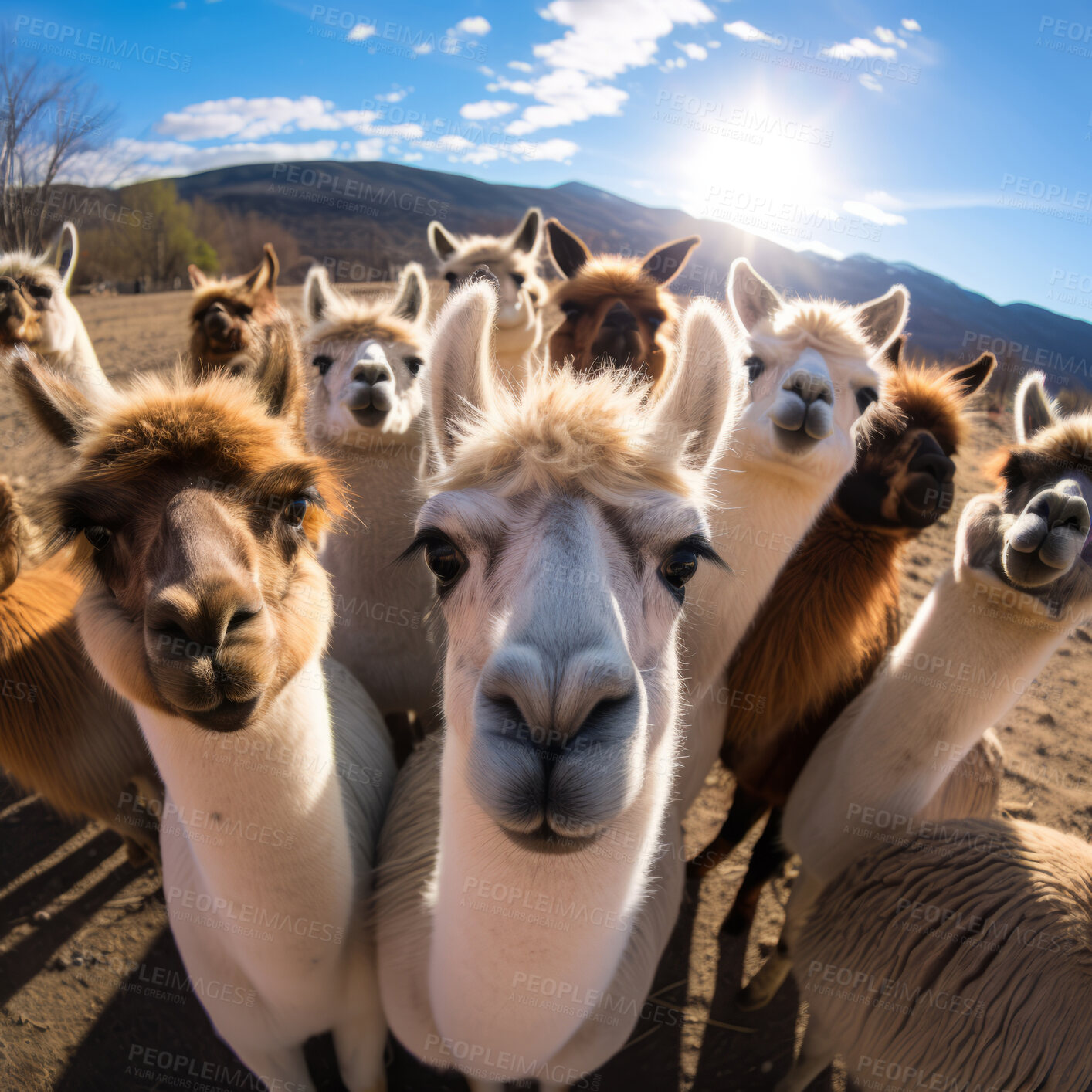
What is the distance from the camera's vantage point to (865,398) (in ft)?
8.89

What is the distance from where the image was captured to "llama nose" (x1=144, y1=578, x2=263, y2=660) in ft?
4.44

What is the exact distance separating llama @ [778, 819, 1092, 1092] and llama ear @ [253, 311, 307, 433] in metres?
3.03

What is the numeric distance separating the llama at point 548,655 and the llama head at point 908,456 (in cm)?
154

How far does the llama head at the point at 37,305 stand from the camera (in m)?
4.21

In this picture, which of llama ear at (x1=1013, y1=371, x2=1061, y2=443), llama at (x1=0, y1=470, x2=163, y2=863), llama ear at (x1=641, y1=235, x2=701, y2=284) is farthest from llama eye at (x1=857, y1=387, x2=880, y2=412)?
llama at (x1=0, y1=470, x2=163, y2=863)

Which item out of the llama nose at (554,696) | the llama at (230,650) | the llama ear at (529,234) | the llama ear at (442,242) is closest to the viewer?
the llama nose at (554,696)

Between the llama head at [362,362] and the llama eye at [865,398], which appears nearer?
the llama eye at [865,398]

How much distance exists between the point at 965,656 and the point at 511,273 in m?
4.22

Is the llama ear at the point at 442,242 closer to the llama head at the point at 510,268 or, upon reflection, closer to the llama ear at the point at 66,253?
the llama head at the point at 510,268

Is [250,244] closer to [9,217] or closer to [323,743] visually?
[9,217]

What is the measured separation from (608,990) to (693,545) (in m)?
1.72

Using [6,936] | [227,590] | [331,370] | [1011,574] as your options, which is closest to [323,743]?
[227,590]

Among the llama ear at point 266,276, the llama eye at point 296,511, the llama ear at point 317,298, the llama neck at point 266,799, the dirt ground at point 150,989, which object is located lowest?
the dirt ground at point 150,989

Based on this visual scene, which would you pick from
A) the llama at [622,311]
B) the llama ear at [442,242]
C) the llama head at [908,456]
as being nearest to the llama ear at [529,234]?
the llama ear at [442,242]
